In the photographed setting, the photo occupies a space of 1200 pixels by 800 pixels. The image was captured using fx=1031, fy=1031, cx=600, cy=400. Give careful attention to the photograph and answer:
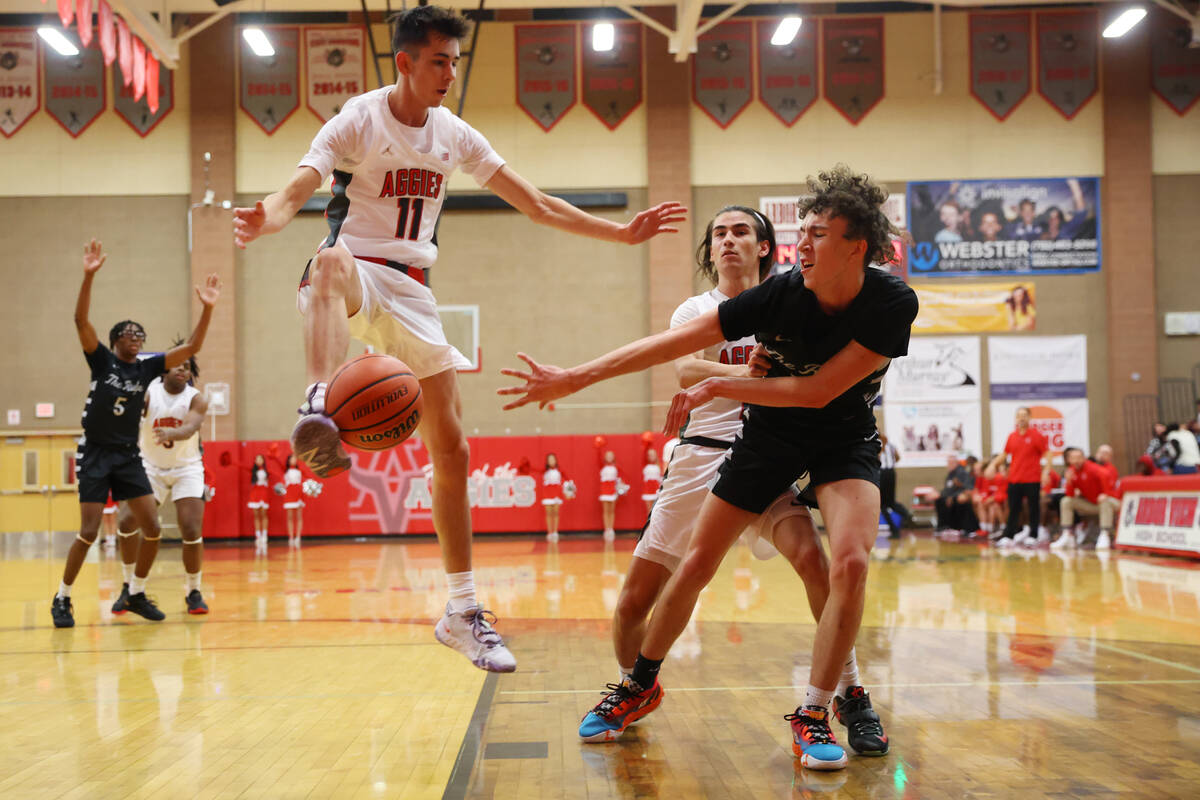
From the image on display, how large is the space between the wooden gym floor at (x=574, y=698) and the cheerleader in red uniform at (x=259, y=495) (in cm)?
579

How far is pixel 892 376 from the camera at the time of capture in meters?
17.2

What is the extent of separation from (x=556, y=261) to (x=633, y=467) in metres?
3.94

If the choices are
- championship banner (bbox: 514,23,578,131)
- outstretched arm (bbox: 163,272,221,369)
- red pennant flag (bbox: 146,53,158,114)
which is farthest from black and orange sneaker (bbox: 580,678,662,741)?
championship banner (bbox: 514,23,578,131)

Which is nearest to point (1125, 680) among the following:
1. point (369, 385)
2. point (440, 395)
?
point (440, 395)

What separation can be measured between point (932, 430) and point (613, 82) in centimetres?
800

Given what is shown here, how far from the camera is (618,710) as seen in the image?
3945 millimetres

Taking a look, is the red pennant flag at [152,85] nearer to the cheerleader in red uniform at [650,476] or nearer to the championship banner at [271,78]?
the championship banner at [271,78]

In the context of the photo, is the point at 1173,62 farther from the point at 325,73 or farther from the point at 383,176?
the point at 383,176

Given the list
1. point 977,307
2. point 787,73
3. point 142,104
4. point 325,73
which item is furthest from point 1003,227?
point 142,104

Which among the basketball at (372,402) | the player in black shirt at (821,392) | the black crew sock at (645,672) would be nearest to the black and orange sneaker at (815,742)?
the player in black shirt at (821,392)

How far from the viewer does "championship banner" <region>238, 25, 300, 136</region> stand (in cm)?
1750

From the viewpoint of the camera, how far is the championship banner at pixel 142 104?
1739cm

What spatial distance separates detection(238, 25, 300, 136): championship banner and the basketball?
51.9 ft

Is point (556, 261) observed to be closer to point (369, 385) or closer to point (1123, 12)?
point (1123, 12)
